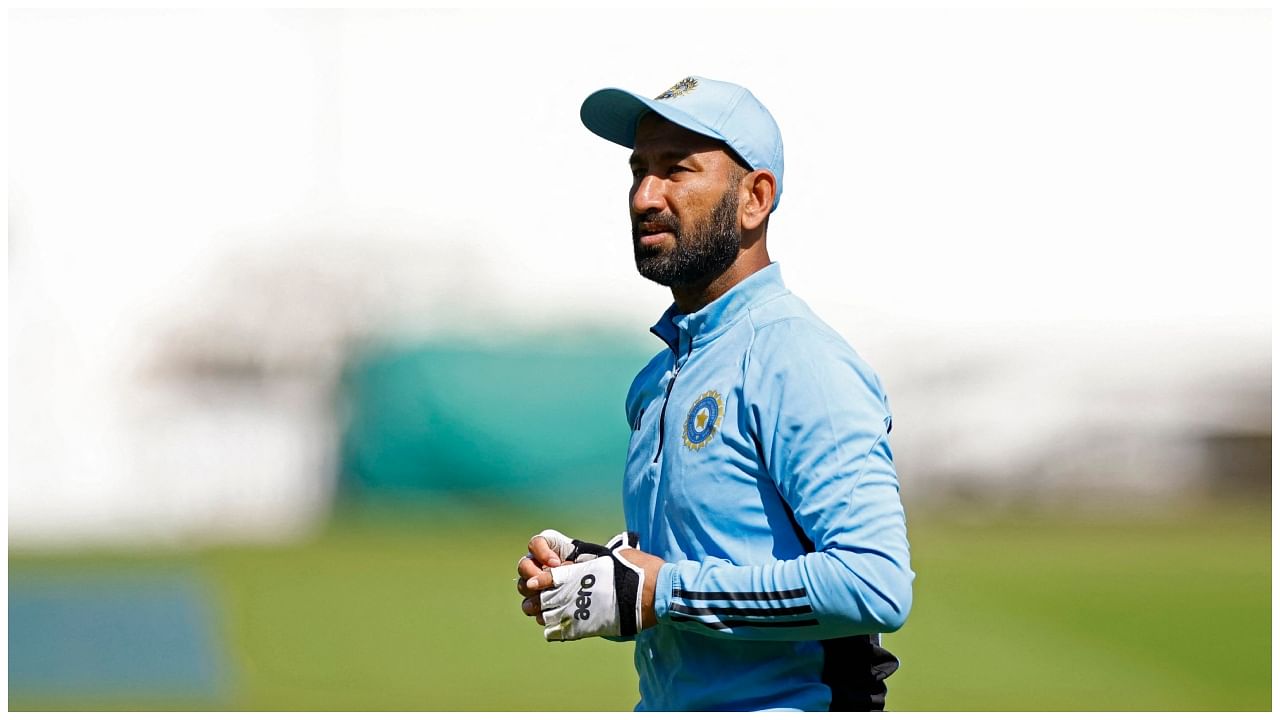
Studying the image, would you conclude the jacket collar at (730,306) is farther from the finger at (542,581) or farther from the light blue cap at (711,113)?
the finger at (542,581)

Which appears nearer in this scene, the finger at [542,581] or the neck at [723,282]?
the finger at [542,581]

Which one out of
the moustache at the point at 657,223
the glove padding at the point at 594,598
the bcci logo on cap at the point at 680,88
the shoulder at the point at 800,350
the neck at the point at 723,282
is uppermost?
the bcci logo on cap at the point at 680,88

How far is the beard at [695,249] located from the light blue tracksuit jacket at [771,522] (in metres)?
0.08

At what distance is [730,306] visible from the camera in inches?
115

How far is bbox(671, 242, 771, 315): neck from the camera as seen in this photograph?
2.96 meters

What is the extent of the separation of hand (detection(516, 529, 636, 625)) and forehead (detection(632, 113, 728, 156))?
2.79 feet

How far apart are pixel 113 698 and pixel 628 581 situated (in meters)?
8.40

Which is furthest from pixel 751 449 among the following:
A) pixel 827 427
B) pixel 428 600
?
pixel 428 600

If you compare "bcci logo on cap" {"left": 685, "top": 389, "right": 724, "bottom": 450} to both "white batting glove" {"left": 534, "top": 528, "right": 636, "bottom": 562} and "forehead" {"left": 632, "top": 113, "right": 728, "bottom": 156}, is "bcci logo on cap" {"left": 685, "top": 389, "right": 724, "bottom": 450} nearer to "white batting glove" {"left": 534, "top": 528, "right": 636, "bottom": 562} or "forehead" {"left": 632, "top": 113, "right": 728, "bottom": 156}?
"white batting glove" {"left": 534, "top": 528, "right": 636, "bottom": 562}

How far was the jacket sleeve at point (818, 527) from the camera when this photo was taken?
2.49m

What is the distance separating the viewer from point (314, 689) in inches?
418

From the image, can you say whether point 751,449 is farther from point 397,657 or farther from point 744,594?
point 397,657

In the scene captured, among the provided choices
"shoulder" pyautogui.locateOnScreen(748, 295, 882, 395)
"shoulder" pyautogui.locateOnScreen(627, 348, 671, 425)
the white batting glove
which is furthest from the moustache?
the white batting glove

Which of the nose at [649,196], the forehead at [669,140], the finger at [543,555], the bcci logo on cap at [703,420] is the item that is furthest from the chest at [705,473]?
the forehead at [669,140]
